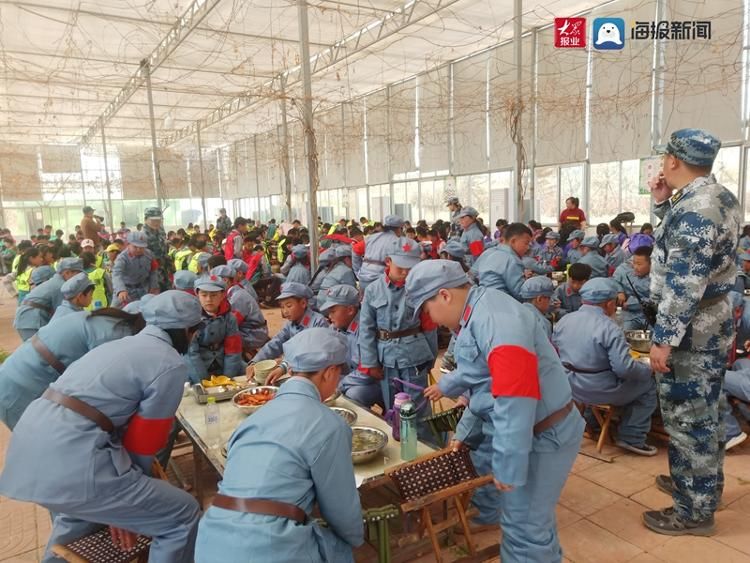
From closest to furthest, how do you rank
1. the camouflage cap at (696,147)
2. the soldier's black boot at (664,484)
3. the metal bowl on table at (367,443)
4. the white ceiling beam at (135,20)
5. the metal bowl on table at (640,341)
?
the metal bowl on table at (367,443), the camouflage cap at (696,147), the soldier's black boot at (664,484), the metal bowl on table at (640,341), the white ceiling beam at (135,20)

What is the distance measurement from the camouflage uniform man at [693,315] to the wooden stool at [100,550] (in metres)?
2.60

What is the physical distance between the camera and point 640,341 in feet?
14.2

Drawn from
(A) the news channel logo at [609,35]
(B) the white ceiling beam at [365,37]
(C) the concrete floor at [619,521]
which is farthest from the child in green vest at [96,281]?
(A) the news channel logo at [609,35]

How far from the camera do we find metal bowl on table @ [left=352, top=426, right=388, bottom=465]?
90.0 inches

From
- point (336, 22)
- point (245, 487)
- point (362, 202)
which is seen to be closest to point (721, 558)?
A: point (245, 487)

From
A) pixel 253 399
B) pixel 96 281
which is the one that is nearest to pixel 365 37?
pixel 96 281

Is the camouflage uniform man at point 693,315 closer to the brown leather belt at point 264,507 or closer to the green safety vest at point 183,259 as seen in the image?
the brown leather belt at point 264,507

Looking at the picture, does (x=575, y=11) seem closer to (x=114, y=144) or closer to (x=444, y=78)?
(x=444, y=78)

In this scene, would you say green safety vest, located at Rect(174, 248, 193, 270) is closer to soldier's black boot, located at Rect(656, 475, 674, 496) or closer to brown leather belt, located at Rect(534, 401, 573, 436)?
soldier's black boot, located at Rect(656, 475, 674, 496)

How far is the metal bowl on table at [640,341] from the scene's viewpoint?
168 inches

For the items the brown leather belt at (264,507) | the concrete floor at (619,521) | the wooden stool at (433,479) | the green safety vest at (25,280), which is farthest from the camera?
the green safety vest at (25,280)

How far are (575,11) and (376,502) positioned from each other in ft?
34.5

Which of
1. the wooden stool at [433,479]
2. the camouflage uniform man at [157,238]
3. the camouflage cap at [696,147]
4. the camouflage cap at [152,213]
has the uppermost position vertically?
the camouflage cap at [696,147]

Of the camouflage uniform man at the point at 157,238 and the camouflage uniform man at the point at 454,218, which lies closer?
the camouflage uniform man at the point at 157,238
